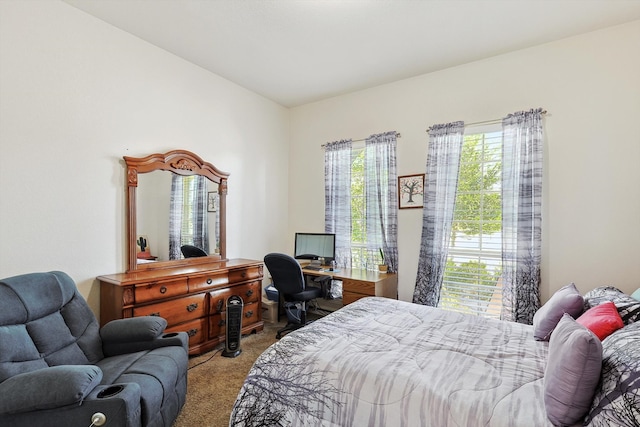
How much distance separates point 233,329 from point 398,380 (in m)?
2.03

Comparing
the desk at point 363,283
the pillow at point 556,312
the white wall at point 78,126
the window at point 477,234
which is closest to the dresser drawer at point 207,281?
the white wall at point 78,126

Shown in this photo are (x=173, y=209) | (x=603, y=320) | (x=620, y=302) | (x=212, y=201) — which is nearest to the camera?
(x=603, y=320)

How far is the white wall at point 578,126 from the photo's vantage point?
2.61m

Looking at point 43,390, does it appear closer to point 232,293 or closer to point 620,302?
point 232,293

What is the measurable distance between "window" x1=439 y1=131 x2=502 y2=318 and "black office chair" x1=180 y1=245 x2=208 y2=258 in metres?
2.78

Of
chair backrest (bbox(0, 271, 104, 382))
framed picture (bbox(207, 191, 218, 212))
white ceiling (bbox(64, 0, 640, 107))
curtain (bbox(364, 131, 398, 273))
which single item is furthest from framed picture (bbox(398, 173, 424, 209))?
chair backrest (bbox(0, 271, 104, 382))

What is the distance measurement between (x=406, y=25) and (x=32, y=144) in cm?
312

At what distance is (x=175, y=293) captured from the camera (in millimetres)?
2807

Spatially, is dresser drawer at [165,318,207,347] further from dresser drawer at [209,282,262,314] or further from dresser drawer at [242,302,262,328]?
dresser drawer at [242,302,262,328]

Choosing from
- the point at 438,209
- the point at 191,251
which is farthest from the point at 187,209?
the point at 438,209

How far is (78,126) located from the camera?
2.55m

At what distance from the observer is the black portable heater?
9.82 ft

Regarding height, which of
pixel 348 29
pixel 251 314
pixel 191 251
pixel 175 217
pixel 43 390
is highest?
pixel 348 29

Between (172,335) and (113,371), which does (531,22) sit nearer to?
(172,335)
